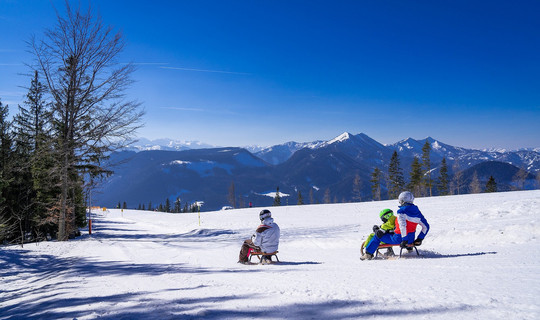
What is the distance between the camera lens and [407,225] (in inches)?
289

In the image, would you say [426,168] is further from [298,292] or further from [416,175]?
[298,292]

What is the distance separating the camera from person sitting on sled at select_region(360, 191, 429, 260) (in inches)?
287

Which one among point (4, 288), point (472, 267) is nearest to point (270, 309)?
point (472, 267)

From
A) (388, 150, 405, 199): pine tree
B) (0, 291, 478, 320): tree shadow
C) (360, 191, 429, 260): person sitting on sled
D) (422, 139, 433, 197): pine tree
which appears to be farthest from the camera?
(388, 150, 405, 199): pine tree

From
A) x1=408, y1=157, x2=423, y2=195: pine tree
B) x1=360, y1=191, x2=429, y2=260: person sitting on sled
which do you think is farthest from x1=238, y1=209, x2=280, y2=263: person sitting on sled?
x1=408, y1=157, x2=423, y2=195: pine tree

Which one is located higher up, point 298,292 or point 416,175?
point 416,175

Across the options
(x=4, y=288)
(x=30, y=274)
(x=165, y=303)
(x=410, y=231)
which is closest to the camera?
(x=165, y=303)

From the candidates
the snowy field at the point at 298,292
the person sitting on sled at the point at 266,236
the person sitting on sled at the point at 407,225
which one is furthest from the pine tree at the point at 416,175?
the person sitting on sled at the point at 266,236

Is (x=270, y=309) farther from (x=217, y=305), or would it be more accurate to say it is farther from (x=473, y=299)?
(x=473, y=299)

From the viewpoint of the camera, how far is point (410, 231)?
291 inches

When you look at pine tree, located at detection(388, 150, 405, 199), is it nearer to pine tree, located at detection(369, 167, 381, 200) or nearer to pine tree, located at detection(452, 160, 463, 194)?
pine tree, located at detection(369, 167, 381, 200)

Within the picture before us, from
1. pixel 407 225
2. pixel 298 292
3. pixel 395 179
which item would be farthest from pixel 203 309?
pixel 395 179

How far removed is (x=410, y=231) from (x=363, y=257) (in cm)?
145

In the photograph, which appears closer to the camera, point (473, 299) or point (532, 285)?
point (473, 299)
